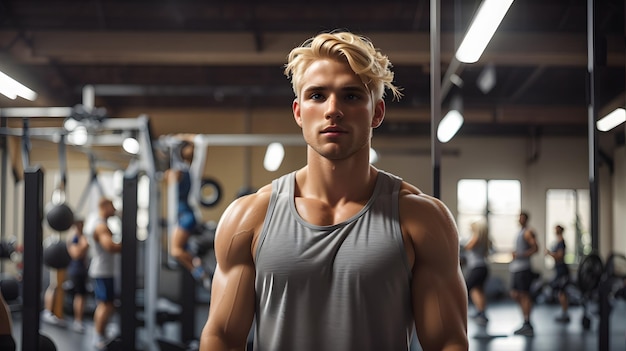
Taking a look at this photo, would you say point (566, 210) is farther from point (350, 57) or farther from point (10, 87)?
point (350, 57)

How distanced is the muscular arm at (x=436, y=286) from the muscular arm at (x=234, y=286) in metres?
0.33

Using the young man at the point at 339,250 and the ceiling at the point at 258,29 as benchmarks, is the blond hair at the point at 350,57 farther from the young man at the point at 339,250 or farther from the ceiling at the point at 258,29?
the ceiling at the point at 258,29

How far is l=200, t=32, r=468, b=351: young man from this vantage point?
4.12 feet

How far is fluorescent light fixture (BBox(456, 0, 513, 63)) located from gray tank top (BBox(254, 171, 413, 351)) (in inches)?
72.0

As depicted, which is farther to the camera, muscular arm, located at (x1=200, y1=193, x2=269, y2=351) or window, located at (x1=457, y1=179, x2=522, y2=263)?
window, located at (x1=457, y1=179, x2=522, y2=263)

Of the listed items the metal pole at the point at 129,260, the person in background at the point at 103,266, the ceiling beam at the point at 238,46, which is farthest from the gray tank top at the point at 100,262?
the ceiling beam at the point at 238,46

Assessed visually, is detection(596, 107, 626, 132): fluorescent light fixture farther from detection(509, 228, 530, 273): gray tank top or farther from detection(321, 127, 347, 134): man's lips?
detection(321, 127, 347, 134): man's lips

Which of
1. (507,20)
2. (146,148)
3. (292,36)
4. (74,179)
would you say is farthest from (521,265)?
(74,179)

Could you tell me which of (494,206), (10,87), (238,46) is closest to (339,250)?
(10,87)

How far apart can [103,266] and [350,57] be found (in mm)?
4641

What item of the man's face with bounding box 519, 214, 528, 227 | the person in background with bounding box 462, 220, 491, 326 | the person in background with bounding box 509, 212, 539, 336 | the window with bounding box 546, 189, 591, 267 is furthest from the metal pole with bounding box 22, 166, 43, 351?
the window with bounding box 546, 189, 591, 267

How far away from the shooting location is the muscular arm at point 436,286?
4.17 feet

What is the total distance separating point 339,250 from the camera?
49.9 inches

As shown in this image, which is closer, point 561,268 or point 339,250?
point 339,250
